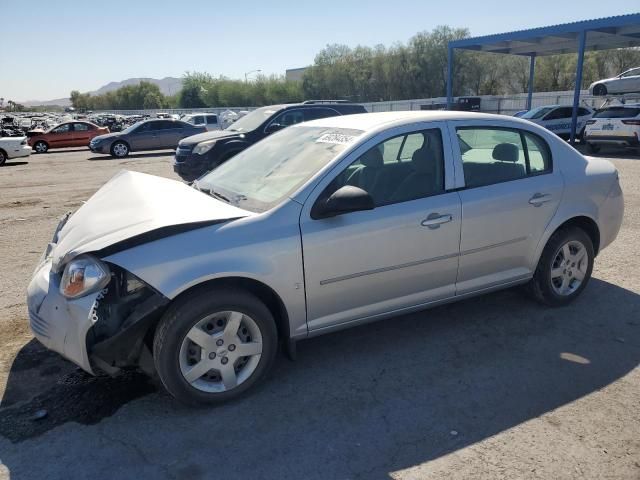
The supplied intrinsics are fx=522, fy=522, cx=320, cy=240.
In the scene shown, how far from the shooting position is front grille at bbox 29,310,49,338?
3085 millimetres

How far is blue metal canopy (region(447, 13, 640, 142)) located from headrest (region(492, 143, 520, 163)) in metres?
17.7

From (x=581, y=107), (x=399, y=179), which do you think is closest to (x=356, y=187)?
(x=399, y=179)

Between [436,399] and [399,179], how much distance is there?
1511 mm

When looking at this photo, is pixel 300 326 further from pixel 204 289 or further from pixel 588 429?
pixel 588 429

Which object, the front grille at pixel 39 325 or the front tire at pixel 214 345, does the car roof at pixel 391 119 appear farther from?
the front grille at pixel 39 325

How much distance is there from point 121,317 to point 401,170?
83.6 inches

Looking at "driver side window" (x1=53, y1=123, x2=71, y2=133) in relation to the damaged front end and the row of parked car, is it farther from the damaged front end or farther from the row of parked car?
the damaged front end

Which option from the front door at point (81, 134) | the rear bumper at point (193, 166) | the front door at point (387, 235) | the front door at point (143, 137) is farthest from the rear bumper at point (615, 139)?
the front door at point (81, 134)

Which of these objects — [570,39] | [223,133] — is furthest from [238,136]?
[570,39]

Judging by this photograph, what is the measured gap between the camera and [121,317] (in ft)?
9.65

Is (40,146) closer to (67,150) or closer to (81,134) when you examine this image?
(67,150)

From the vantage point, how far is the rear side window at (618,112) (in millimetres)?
15316

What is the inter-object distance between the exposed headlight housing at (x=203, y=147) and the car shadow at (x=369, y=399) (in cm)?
679

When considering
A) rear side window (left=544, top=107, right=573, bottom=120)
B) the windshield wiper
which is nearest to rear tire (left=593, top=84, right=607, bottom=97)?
rear side window (left=544, top=107, right=573, bottom=120)
